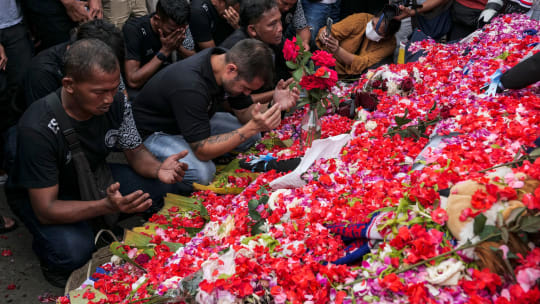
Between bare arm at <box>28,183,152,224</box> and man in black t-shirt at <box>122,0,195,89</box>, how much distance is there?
188cm

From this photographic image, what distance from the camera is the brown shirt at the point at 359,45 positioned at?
4.93 metres

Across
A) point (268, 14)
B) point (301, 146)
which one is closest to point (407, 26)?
point (268, 14)

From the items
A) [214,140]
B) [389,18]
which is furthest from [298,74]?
[389,18]

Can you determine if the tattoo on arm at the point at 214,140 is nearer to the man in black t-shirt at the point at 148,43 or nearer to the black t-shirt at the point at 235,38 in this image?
the black t-shirt at the point at 235,38

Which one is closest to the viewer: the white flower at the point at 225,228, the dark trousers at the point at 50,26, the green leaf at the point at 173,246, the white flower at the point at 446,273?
the white flower at the point at 446,273

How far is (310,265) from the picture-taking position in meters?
1.73

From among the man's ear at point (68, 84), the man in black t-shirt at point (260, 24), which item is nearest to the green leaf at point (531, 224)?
the man's ear at point (68, 84)

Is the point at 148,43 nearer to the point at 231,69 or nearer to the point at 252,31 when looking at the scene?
the point at 252,31

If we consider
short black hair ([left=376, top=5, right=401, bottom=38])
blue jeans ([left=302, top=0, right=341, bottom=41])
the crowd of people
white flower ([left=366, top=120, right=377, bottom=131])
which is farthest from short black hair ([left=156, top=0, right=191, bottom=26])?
→ short black hair ([left=376, top=5, right=401, bottom=38])

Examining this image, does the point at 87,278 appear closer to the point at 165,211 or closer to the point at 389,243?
the point at 165,211

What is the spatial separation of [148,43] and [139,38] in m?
0.10

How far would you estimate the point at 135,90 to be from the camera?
431cm

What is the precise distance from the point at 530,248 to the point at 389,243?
0.49 m

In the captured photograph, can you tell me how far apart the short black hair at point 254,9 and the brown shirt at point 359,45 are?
4.33ft
